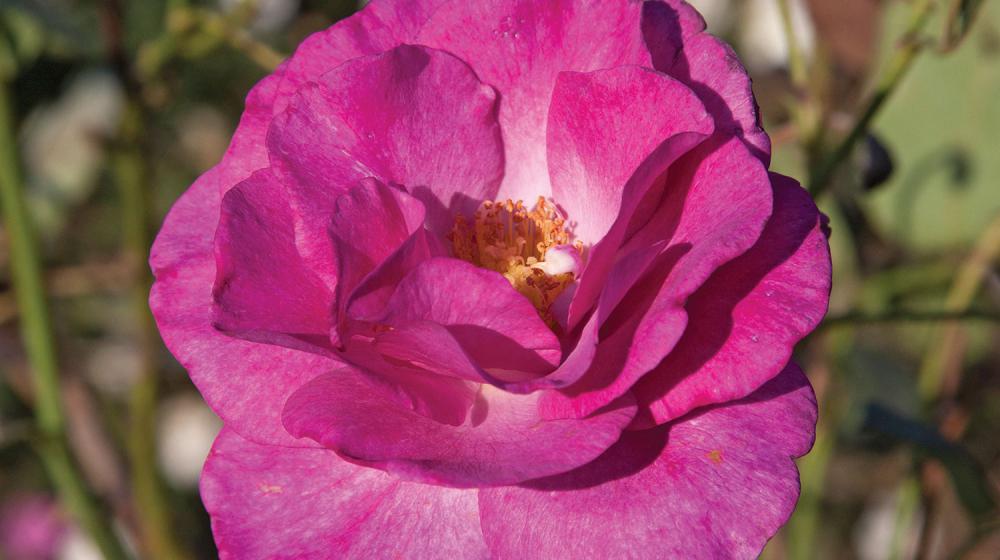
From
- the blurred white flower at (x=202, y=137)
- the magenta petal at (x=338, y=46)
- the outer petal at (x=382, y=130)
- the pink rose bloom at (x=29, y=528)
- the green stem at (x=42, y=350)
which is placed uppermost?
the magenta petal at (x=338, y=46)

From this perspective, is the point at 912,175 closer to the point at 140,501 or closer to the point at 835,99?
the point at 835,99

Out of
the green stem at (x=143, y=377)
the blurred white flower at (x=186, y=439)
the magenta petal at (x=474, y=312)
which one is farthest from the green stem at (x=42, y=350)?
the blurred white flower at (x=186, y=439)

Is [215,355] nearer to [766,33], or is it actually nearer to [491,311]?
[491,311]

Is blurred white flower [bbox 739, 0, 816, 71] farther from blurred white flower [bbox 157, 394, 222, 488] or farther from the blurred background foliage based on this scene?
blurred white flower [bbox 157, 394, 222, 488]

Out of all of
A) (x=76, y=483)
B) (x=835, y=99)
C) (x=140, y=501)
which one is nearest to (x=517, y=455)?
(x=76, y=483)

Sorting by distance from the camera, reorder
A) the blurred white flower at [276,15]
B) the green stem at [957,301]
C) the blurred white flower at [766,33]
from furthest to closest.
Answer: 1. the blurred white flower at [276,15]
2. the blurred white flower at [766,33]
3. the green stem at [957,301]

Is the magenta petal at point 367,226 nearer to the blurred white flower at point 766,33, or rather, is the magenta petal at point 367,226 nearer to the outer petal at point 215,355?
the outer petal at point 215,355
